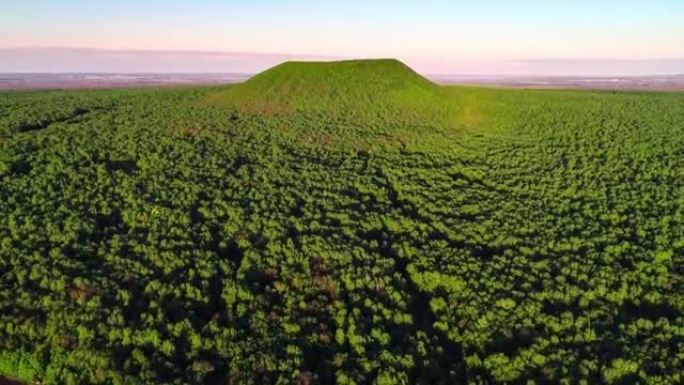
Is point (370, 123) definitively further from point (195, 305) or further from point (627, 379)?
point (627, 379)

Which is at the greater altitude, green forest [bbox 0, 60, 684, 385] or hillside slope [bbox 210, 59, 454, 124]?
hillside slope [bbox 210, 59, 454, 124]

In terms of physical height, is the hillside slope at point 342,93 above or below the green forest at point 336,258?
above

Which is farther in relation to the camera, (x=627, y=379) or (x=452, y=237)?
(x=452, y=237)

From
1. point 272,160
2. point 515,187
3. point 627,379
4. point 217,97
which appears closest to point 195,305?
point 627,379

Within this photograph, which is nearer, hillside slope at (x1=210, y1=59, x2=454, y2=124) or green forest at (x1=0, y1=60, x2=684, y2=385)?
green forest at (x1=0, y1=60, x2=684, y2=385)

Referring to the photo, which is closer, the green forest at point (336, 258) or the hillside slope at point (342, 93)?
the green forest at point (336, 258)

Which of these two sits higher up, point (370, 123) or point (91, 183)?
point (370, 123)

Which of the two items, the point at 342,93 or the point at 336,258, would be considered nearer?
the point at 336,258

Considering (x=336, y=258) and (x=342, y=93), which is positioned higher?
(x=342, y=93)
